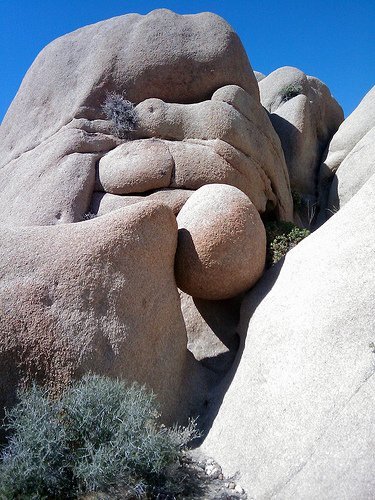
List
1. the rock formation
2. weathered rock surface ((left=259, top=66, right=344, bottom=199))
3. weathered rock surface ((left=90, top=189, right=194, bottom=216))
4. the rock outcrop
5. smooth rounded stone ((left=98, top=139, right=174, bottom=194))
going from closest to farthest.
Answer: the rock formation < weathered rock surface ((left=90, top=189, right=194, bottom=216)) < smooth rounded stone ((left=98, top=139, right=174, bottom=194)) < the rock outcrop < weathered rock surface ((left=259, top=66, right=344, bottom=199))

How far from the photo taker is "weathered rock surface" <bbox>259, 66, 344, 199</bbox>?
11.8 metres

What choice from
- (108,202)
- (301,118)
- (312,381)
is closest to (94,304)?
(312,381)

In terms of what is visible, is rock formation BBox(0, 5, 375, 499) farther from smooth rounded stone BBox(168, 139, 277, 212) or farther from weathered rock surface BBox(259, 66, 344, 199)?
weathered rock surface BBox(259, 66, 344, 199)

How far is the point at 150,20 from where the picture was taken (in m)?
8.77

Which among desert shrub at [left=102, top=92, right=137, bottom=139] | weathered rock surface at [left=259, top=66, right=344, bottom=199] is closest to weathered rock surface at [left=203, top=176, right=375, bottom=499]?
desert shrub at [left=102, top=92, right=137, bottom=139]

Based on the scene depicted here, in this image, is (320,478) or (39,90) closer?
(320,478)

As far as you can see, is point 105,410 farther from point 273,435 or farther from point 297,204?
point 297,204

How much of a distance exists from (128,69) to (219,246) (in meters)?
4.25

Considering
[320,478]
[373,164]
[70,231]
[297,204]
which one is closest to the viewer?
[320,478]

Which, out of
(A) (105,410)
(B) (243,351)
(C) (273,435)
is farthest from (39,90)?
(C) (273,435)

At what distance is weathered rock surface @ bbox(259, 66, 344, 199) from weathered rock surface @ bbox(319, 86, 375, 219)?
254 millimetres

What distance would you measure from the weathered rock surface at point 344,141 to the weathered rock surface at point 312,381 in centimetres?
671

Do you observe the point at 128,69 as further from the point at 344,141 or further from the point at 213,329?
the point at 344,141

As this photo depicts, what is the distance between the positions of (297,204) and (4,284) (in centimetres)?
798
